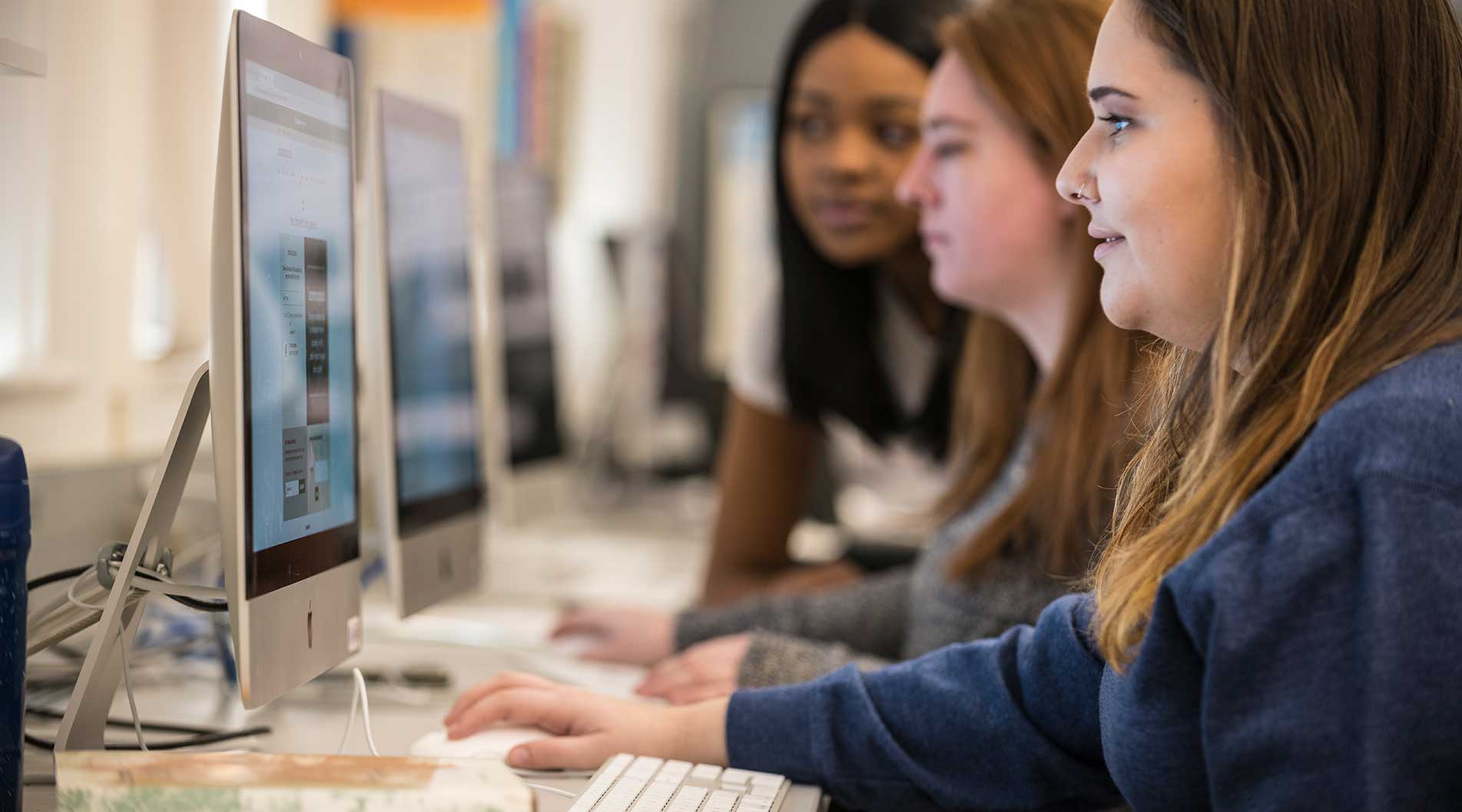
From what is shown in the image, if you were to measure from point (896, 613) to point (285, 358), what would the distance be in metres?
0.84

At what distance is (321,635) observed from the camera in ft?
2.69

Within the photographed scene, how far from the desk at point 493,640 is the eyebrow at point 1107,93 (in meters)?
0.46

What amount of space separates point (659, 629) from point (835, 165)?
28.6 inches

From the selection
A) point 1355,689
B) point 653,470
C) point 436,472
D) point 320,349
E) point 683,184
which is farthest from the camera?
point 683,184

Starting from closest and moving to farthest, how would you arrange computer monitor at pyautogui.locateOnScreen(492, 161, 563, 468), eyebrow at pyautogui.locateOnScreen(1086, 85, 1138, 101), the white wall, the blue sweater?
the blue sweater
eyebrow at pyautogui.locateOnScreen(1086, 85, 1138, 101)
computer monitor at pyautogui.locateOnScreen(492, 161, 563, 468)
the white wall

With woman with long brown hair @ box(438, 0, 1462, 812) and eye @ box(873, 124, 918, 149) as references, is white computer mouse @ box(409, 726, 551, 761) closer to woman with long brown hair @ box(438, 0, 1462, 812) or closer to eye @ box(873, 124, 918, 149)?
woman with long brown hair @ box(438, 0, 1462, 812)

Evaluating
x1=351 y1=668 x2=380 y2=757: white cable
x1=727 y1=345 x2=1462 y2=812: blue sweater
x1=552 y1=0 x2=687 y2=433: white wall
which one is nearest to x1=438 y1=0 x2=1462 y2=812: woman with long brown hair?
x1=727 y1=345 x2=1462 y2=812: blue sweater

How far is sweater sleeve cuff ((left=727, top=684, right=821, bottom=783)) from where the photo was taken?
2.68 ft

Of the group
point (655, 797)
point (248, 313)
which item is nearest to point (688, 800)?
point (655, 797)

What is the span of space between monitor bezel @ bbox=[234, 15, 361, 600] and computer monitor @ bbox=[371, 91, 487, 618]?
0.64 feet

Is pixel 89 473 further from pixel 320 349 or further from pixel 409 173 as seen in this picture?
pixel 320 349

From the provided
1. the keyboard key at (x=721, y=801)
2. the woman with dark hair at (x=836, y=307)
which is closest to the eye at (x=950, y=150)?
the woman with dark hair at (x=836, y=307)

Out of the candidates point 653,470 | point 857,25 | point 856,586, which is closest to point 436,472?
point 856,586

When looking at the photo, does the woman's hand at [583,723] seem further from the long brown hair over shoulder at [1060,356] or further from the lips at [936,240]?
the lips at [936,240]
